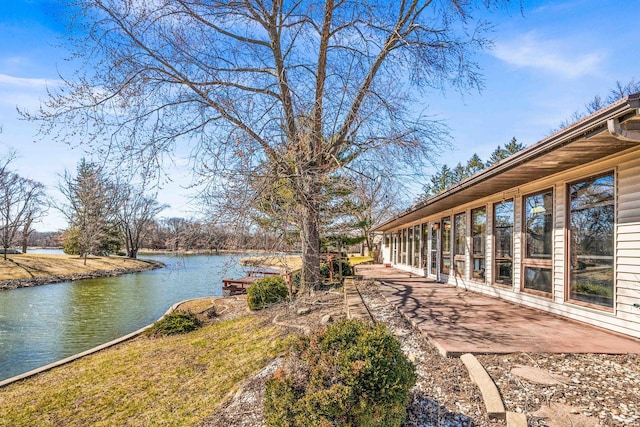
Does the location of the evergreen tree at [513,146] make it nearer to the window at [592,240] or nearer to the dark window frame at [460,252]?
the dark window frame at [460,252]

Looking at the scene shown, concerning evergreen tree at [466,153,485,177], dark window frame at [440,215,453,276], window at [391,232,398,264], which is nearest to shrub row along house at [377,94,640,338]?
dark window frame at [440,215,453,276]

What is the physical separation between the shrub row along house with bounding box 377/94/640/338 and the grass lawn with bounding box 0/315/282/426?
4433 millimetres

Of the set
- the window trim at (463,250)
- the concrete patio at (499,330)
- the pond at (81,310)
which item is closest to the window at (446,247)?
the window trim at (463,250)

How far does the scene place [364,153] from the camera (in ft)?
23.5

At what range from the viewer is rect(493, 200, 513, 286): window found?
23.3 feet

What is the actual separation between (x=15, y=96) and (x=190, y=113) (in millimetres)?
2643

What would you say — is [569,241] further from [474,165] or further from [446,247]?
[474,165]

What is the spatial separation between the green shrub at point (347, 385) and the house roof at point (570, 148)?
2847mm

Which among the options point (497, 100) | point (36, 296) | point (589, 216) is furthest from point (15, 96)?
point (36, 296)

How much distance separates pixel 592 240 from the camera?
500 cm

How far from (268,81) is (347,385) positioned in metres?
7.67

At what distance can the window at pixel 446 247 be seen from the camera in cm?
1055

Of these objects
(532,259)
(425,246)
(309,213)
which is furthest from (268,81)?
(425,246)

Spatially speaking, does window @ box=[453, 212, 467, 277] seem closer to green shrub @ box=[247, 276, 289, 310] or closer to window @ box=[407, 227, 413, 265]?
green shrub @ box=[247, 276, 289, 310]
